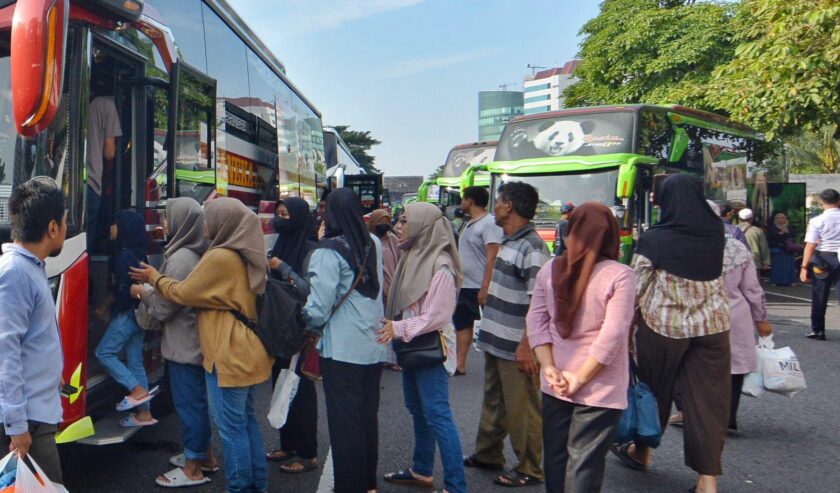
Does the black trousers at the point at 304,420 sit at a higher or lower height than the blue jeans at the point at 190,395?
lower

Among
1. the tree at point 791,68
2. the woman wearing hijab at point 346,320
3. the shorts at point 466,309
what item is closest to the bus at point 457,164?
the tree at point 791,68

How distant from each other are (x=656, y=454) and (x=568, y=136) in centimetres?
854

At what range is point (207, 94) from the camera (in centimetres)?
678

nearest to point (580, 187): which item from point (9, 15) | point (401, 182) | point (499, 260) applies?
point (499, 260)

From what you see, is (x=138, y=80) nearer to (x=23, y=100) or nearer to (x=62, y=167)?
(x=62, y=167)

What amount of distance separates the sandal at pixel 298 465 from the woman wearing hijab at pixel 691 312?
218 centimetres

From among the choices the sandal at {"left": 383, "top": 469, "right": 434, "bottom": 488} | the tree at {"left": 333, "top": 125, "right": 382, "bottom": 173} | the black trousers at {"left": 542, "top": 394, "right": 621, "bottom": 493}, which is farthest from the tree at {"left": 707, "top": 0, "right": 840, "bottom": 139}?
the tree at {"left": 333, "top": 125, "right": 382, "bottom": 173}

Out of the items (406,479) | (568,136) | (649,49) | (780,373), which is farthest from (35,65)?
(649,49)

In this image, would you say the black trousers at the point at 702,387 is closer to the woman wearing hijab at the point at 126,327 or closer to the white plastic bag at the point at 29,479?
the white plastic bag at the point at 29,479

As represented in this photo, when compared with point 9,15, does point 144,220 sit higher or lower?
lower

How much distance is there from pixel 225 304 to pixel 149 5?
255 centimetres

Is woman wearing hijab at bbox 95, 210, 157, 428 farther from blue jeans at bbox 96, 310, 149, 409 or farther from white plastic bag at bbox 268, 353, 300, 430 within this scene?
white plastic bag at bbox 268, 353, 300, 430

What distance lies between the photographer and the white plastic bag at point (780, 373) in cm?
521

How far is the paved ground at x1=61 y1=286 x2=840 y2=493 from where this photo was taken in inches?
189
